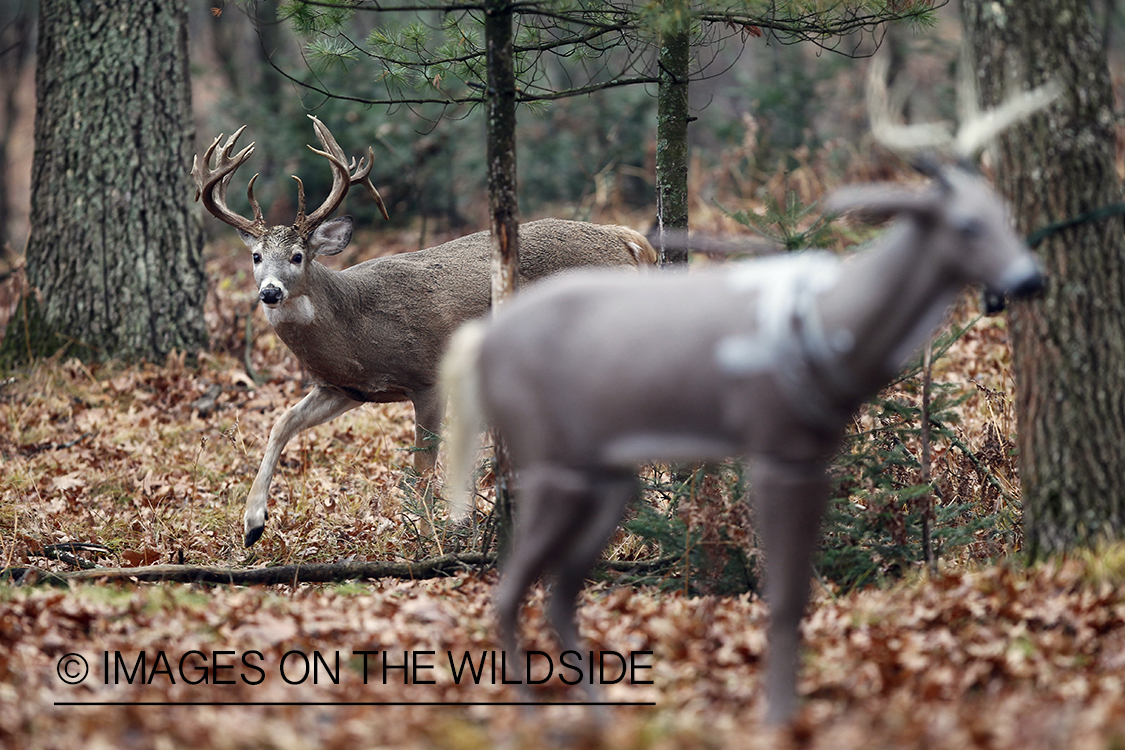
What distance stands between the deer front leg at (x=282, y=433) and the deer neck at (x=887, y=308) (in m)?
4.67

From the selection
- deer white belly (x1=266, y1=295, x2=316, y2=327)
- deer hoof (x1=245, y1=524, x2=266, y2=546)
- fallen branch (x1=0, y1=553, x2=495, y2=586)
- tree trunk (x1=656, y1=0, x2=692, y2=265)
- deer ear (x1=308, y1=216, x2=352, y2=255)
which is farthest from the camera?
deer ear (x1=308, y1=216, x2=352, y2=255)

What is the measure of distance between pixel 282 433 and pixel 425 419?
3.14ft

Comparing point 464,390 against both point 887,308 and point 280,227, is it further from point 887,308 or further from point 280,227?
point 280,227

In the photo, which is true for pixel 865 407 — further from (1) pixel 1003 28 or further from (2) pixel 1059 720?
(2) pixel 1059 720

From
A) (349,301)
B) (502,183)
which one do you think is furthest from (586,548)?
(349,301)

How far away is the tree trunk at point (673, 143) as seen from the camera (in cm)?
642

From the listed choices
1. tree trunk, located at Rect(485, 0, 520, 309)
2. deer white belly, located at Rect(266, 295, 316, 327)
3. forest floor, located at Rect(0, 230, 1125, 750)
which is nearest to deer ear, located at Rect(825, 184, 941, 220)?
forest floor, located at Rect(0, 230, 1125, 750)

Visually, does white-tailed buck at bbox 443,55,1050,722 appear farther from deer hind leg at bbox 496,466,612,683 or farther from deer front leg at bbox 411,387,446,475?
deer front leg at bbox 411,387,446,475

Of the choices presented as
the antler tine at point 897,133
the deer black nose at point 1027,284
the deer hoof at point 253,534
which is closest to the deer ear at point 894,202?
the antler tine at point 897,133

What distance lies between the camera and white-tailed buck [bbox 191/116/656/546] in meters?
7.38

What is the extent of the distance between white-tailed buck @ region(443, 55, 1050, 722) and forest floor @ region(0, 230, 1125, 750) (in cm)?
47

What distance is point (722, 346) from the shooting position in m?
3.14

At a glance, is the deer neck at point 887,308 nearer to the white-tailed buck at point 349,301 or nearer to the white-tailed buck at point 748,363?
the white-tailed buck at point 748,363

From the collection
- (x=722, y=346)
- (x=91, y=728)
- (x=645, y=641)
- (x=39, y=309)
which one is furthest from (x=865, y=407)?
(x=39, y=309)
